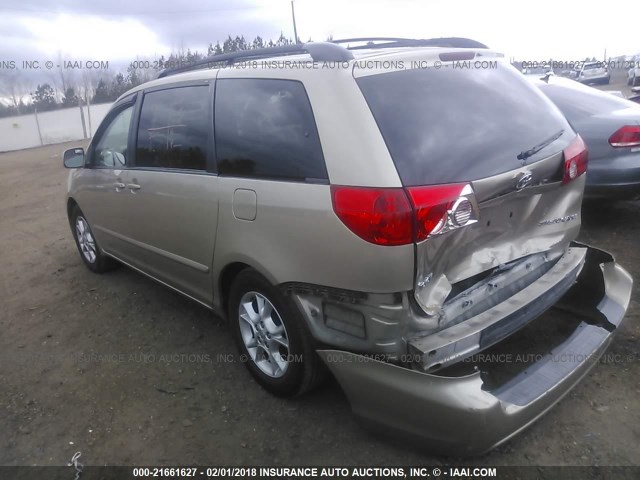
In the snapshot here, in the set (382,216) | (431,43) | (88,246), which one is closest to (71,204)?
(88,246)

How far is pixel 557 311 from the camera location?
9.42 feet

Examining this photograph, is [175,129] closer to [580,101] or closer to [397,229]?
[397,229]

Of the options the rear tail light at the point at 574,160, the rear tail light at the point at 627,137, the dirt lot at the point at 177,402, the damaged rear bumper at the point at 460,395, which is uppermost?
the rear tail light at the point at 574,160

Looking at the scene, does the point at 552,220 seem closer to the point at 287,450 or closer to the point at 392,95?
the point at 392,95

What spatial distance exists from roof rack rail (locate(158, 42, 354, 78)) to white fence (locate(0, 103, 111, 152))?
21588 millimetres

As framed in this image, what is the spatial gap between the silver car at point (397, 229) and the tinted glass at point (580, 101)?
233 cm

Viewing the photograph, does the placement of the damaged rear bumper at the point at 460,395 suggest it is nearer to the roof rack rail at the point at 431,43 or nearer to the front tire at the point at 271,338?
the front tire at the point at 271,338

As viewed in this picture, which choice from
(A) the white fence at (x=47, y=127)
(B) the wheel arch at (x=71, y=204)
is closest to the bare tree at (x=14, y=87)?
(A) the white fence at (x=47, y=127)

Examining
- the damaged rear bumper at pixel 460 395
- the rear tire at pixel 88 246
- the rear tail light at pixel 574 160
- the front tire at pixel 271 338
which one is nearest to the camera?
the damaged rear bumper at pixel 460 395

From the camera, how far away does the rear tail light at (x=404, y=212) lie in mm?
1953

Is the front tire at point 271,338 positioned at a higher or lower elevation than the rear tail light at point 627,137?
lower

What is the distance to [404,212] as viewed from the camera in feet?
6.38

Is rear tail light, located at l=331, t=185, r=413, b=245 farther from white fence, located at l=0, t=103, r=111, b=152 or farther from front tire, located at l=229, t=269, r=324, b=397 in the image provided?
white fence, located at l=0, t=103, r=111, b=152


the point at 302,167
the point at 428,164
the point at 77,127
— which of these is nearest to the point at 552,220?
the point at 428,164
